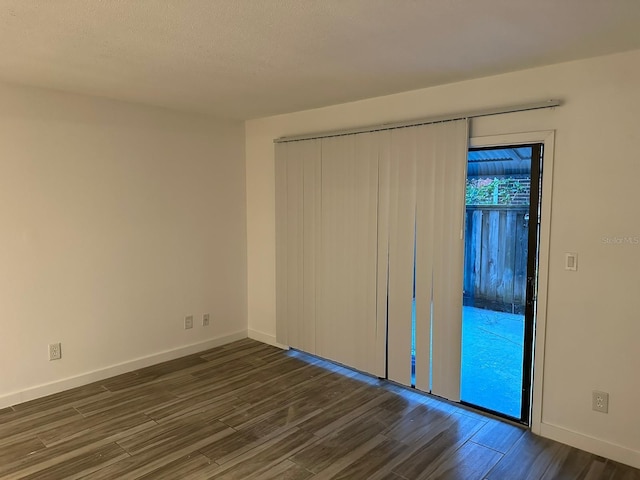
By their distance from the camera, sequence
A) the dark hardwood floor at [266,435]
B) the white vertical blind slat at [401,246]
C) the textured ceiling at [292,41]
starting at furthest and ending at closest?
the white vertical blind slat at [401,246] → the dark hardwood floor at [266,435] → the textured ceiling at [292,41]

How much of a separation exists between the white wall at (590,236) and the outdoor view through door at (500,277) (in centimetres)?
16

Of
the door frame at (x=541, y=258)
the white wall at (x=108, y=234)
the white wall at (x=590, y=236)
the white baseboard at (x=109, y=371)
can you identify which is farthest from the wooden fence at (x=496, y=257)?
the white baseboard at (x=109, y=371)

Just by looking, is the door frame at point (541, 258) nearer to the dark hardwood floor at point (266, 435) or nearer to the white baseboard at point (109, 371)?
the dark hardwood floor at point (266, 435)

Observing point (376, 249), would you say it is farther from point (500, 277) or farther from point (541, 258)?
point (541, 258)

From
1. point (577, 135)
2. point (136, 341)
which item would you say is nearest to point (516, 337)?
point (577, 135)

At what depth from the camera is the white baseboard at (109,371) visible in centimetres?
338

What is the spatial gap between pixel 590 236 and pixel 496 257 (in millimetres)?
641

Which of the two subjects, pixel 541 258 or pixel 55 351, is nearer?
pixel 541 258

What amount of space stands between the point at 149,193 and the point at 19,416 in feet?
6.59

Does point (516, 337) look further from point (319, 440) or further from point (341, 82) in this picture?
point (341, 82)

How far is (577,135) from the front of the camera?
272 centimetres

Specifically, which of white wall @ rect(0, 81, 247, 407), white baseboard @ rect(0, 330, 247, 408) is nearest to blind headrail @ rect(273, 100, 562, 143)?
white wall @ rect(0, 81, 247, 407)

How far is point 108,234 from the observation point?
379 centimetres

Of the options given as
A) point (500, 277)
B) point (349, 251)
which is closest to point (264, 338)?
point (349, 251)
